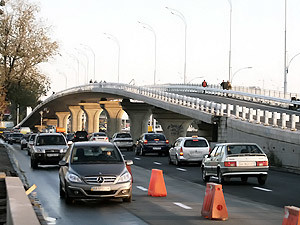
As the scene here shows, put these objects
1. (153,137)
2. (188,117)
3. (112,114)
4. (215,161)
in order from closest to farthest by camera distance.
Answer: (215,161) → (153,137) → (188,117) → (112,114)

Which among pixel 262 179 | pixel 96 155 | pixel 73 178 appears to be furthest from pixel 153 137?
pixel 73 178

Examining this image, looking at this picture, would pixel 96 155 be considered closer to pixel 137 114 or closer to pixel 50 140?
pixel 50 140

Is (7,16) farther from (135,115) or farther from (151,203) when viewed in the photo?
(151,203)

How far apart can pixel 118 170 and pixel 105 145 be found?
1620 mm

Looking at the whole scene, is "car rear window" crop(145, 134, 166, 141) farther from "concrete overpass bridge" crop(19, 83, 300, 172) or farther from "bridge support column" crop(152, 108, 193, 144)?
"bridge support column" crop(152, 108, 193, 144)

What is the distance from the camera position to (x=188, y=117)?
251 feet

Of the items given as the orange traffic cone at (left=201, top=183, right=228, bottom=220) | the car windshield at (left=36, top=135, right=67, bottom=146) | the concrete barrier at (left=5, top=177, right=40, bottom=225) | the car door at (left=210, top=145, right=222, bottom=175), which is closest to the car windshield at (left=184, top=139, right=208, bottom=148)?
the car windshield at (left=36, top=135, right=67, bottom=146)

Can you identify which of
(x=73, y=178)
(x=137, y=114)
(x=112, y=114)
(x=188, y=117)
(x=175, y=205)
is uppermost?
(x=112, y=114)

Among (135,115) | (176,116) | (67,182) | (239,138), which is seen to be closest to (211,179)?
(67,182)

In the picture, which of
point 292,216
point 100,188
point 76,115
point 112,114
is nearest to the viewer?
point 292,216

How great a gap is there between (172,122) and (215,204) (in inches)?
2510

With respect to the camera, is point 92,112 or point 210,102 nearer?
point 210,102

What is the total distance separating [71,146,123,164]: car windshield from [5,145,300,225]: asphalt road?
1.01m

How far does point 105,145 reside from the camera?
18.5 meters
